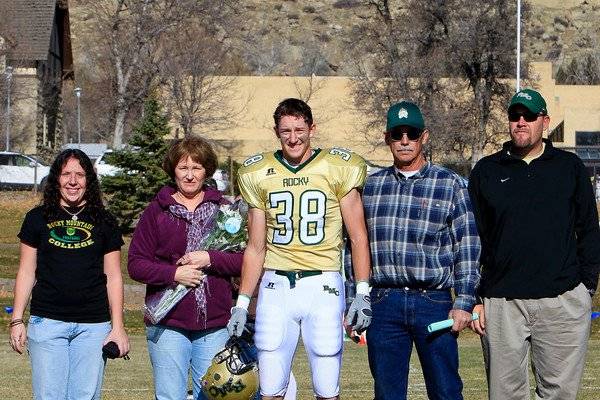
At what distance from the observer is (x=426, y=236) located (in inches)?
292

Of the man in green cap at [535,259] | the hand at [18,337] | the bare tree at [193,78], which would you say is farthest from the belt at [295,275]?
the bare tree at [193,78]

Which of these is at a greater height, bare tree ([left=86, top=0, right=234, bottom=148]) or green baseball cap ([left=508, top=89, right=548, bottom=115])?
bare tree ([left=86, top=0, right=234, bottom=148])

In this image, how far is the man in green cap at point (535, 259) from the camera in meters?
7.38

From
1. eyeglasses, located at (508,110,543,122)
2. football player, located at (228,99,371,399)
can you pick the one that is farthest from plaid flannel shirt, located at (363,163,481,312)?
eyeglasses, located at (508,110,543,122)

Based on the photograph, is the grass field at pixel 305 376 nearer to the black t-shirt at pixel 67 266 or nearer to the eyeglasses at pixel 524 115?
the black t-shirt at pixel 67 266

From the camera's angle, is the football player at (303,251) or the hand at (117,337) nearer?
the football player at (303,251)

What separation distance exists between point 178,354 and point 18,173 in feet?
120

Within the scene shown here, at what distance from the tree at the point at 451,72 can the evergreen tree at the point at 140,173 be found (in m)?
16.5

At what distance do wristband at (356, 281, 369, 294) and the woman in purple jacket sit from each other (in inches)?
33.5

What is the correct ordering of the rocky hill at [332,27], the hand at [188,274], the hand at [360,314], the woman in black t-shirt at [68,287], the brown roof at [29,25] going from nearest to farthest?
1. the hand at [360,314]
2. the woman in black t-shirt at [68,287]
3. the hand at [188,274]
4. the brown roof at [29,25]
5. the rocky hill at [332,27]

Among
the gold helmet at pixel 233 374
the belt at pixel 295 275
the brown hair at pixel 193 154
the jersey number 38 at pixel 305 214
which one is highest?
the brown hair at pixel 193 154

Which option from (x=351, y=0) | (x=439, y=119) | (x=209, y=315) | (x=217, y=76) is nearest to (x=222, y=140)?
(x=217, y=76)

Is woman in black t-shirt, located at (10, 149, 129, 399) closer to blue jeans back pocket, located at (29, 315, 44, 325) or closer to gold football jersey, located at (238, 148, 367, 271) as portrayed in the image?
blue jeans back pocket, located at (29, 315, 44, 325)

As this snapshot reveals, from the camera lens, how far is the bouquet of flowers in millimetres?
7797
